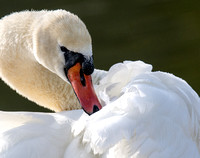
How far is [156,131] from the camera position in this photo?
2.54 metres

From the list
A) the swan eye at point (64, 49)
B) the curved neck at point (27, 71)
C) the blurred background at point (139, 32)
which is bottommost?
the blurred background at point (139, 32)

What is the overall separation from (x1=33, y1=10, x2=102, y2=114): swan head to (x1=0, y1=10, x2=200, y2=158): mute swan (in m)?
0.23

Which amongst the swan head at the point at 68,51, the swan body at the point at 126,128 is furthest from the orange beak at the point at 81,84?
the swan body at the point at 126,128

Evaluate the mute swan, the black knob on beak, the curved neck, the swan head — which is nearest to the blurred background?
the curved neck

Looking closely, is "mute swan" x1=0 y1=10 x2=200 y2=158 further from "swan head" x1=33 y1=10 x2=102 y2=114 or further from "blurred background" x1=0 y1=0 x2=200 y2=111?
"blurred background" x1=0 y1=0 x2=200 y2=111

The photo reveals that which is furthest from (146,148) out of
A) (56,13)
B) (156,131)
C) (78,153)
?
(56,13)

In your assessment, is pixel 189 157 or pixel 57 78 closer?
pixel 189 157

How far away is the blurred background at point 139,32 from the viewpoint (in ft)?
19.4

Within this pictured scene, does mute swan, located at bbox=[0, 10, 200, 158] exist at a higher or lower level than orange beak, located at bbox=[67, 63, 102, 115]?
higher

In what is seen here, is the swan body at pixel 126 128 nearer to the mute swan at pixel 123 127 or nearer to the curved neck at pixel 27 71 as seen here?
the mute swan at pixel 123 127

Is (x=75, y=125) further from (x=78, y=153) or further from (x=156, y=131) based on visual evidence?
(x=156, y=131)

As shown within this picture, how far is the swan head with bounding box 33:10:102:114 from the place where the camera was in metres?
3.23

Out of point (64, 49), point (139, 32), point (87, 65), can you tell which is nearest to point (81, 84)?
point (87, 65)

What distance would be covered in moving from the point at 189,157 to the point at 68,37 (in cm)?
101
